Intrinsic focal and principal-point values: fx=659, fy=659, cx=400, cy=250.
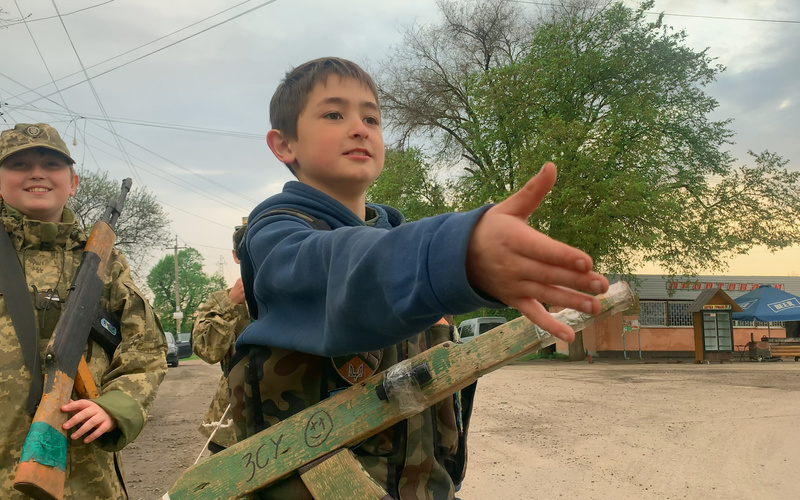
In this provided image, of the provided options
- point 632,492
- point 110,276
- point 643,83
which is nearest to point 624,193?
point 643,83

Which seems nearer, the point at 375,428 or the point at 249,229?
the point at 375,428

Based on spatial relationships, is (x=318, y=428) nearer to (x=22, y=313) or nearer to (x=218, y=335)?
(x=22, y=313)

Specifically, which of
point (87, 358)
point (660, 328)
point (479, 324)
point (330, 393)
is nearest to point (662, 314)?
point (660, 328)

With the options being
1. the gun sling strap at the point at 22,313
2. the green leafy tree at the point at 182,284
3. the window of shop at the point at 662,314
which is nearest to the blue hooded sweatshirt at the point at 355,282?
the gun sling strap at the point at 22,313

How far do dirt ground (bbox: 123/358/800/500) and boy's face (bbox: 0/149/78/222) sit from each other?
418 cm

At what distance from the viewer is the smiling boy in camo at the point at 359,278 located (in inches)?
32.0

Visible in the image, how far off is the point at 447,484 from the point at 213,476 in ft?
1.65

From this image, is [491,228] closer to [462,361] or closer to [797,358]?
[462,361]

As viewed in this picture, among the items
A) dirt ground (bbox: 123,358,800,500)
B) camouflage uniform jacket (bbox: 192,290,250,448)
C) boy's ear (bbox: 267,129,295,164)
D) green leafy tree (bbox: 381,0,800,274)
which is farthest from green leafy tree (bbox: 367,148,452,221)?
boy's ear (bbox: 267,129,295,164)

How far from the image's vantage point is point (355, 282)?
0.94m

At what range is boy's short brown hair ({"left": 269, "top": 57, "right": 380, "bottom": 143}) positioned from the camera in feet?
5.29

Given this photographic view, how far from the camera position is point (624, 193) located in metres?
21.7

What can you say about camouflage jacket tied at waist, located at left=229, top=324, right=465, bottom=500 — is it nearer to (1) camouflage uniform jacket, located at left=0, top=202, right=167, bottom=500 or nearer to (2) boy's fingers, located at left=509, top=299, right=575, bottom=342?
(2) boy's fingers, located at left=509, top=299, right=575, bottom=342

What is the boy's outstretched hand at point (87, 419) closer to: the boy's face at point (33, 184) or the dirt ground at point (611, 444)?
the boy's face at point (33, 184)
